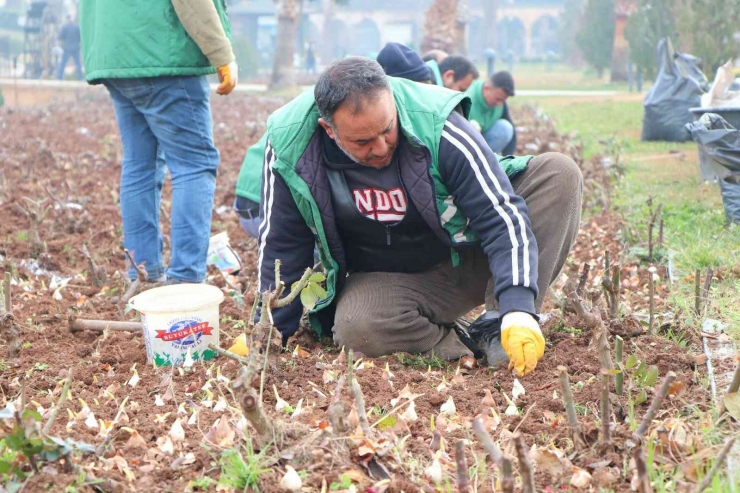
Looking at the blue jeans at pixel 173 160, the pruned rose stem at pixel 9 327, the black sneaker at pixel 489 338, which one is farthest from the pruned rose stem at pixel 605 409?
the blue jeans at pixel 173 160

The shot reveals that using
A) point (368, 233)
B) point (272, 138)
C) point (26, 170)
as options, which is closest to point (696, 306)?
point (368, 233)

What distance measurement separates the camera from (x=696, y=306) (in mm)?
3320

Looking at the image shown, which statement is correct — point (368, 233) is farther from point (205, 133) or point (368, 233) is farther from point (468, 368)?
point (205, 133)

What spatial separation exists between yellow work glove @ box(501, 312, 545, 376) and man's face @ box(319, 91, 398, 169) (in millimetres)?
689

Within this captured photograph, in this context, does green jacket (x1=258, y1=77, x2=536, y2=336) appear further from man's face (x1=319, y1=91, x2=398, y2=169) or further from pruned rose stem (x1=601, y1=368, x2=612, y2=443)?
pruned rose stem (x1=601, y1=368, x2=612, y2=443)

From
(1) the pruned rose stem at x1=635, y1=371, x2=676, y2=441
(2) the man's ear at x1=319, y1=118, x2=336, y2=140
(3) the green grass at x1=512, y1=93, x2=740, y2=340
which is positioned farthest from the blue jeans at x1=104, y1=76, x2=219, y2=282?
(1) the pruned rose stem at x1=635, y1=371, x2=676, y2=441

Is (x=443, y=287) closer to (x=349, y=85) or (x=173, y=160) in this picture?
(x=349, y=85)

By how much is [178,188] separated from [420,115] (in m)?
1.45

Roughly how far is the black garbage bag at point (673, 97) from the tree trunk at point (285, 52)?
1543cm

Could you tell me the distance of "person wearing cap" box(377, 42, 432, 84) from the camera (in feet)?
15.8

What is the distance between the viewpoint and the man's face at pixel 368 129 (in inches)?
107

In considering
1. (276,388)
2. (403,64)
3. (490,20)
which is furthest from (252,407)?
(490,20)

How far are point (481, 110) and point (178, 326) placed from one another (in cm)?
473

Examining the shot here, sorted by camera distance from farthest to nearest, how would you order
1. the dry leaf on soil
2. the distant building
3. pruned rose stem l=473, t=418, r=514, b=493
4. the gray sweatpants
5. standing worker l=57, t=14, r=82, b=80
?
the distant building → standing worker l=57, t=14, r=82, b=80 → the gray sweatpants → the dry leaf on soil → pruned rose stem l=473, t=418, r=514, b=493
